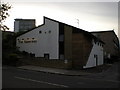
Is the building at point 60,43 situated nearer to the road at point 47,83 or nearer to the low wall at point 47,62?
the low wall at point 47,62

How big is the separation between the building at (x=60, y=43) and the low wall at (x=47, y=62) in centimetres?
233

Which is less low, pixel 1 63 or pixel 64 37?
pixel 64 37

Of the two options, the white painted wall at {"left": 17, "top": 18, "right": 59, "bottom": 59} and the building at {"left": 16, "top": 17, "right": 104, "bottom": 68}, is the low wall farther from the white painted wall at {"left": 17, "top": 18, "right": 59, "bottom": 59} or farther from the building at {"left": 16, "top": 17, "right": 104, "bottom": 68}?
the white painted wall at {"left": 17, "top": 18, "right": 59, "bottom": 59}

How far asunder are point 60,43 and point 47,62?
5.39 meters

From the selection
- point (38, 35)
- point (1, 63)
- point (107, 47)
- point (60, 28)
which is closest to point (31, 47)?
point (38, 35)

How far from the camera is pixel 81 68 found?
37.5 meters

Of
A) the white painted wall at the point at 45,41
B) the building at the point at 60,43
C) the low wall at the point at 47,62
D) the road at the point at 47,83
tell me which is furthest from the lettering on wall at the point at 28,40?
the road at the point at 47,83

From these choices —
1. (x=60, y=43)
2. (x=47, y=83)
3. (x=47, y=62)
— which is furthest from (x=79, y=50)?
(x=47, y=83)

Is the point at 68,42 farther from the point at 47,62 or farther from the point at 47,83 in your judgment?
the point at 47,83

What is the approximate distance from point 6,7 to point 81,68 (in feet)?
45.3

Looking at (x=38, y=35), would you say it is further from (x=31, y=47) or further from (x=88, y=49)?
(x=88, y=49)

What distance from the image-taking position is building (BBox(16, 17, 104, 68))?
3853 centimetres

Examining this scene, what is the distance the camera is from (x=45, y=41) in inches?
1631

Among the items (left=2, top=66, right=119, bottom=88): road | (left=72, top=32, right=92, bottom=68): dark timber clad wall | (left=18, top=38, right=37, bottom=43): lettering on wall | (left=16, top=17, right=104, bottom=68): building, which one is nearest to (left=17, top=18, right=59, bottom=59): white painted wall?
(left=16, top=17, right=104, bottom=68): building
